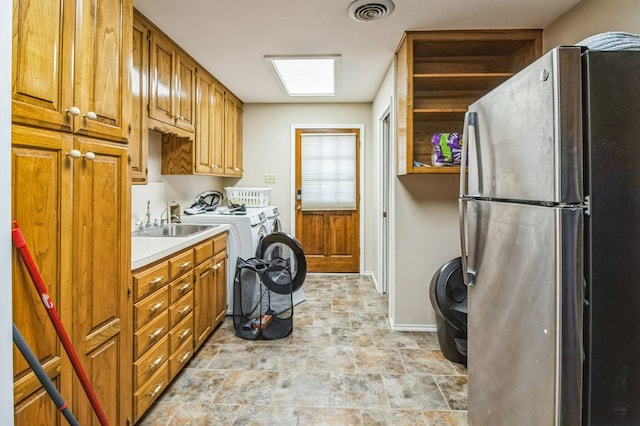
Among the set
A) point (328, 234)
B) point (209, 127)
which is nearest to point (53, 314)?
point (209, 127)

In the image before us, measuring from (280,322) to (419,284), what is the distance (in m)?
1.22

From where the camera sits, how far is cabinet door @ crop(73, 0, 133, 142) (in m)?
1.23

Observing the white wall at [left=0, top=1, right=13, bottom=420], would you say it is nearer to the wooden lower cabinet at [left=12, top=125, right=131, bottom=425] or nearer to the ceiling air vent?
the wooden lower cabinet at [left=12, top=125, right=131, bottom=425]

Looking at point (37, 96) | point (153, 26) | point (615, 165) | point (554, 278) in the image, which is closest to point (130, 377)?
point (37, 96)

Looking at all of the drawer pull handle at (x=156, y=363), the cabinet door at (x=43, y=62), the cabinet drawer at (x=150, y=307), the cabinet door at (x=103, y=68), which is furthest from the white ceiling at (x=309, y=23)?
the drawer pull handle at (x=156, y=363)

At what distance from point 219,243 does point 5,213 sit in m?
2.07

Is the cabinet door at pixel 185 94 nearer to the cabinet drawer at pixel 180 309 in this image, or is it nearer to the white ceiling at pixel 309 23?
the white ceiling at pixel 309 23

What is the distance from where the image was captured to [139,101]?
223cm

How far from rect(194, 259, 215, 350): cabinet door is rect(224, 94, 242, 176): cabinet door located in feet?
5.35

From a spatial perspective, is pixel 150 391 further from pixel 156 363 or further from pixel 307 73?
pixel 307 73

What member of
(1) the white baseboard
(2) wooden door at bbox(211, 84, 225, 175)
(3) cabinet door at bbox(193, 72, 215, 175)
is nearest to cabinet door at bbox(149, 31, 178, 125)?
(3) cabinet door at bbox(193, 72, 215, 175)

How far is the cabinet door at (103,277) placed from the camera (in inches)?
49.0

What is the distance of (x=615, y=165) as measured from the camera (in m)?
0.94

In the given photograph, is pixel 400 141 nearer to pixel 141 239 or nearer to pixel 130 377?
pixel 141 239
